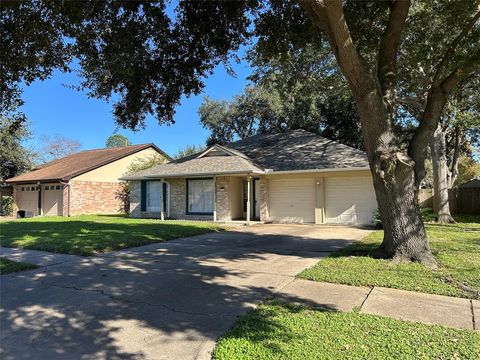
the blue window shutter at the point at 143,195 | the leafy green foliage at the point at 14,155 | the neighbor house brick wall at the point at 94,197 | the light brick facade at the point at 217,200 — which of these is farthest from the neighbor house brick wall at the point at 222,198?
the leafy green foliage at the point at 14,155

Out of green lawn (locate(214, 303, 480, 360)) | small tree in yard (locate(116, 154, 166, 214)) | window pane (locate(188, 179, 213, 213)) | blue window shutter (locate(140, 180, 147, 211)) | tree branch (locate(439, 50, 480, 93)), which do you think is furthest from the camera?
small tree in yard (locate(116, 154, 166, 214))

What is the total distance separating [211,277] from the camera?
677 cm

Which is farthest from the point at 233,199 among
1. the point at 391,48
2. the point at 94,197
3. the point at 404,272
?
the point at 404,272

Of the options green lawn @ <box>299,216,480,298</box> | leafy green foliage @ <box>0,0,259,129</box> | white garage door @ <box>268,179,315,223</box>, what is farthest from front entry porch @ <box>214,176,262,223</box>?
green lawn @ <box>299,216,480,298</box>

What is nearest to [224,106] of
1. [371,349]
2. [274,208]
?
[274,208]

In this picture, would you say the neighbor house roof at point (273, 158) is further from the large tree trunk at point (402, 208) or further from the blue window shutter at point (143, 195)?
the large tree trunk at point (402, 208)

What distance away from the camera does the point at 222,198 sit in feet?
62.1

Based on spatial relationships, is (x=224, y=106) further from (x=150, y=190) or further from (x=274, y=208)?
(x=274, y=208)

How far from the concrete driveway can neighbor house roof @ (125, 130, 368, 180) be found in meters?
7.92

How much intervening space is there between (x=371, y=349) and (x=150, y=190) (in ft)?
63.6

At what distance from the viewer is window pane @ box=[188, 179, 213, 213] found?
1950cm

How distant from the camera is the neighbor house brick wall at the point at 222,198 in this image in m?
18.7

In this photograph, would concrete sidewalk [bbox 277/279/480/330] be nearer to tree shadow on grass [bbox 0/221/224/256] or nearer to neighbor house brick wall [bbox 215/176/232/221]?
tree shadow on grass [bbox 0/221/224/256]

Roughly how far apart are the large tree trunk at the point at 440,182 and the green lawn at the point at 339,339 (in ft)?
50.3
